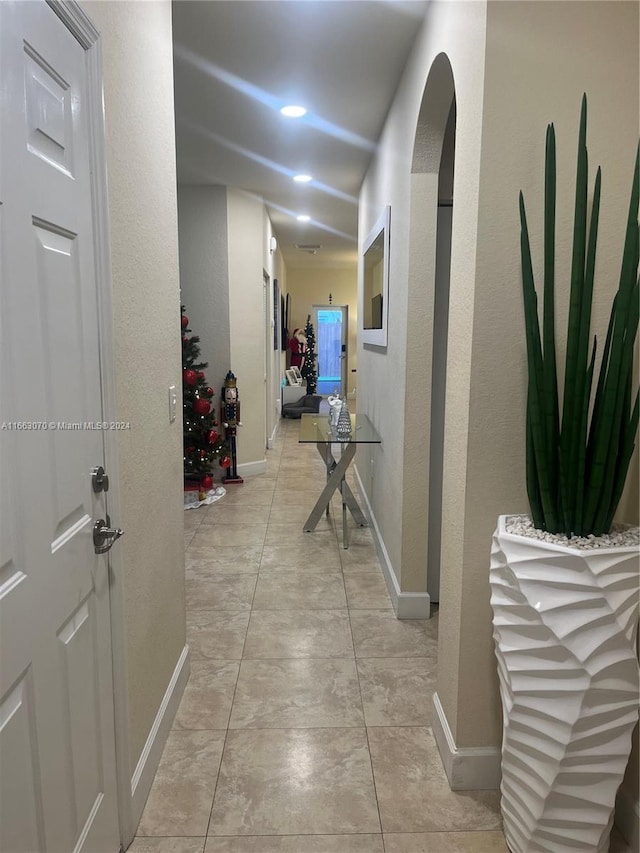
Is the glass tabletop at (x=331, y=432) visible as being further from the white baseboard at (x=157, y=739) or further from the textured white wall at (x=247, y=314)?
the white baseboard at (x=157, y=739)

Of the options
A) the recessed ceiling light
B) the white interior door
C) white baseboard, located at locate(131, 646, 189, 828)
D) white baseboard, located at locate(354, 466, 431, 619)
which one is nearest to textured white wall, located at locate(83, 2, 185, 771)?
white baseboard, located at locate(131, 646, 189, 828)

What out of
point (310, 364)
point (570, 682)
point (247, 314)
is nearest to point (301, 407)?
point (310, 364)

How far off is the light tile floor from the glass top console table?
1.58 ft

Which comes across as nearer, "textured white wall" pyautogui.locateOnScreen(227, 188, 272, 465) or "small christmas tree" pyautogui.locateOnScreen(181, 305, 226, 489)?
"small christmas tree" pyautogui.locateOnScreen(181, 305, 226, 489)

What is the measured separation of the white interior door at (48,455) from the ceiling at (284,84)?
1.42m

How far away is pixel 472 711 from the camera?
1769mm

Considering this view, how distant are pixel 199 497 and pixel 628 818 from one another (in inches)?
146

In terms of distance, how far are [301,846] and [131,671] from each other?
660 millimetres

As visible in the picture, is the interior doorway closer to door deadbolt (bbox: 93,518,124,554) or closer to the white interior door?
door deadbolt (bbox: 93,518,124,554)

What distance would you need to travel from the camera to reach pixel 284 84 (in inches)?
114

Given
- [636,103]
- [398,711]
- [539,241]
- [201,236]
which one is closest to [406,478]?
[398,711]

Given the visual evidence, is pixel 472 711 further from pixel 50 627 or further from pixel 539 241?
pixel 539 241

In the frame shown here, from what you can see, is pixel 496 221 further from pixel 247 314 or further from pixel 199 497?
pixel 247 314

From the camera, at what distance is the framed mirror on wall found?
330 centimetres
